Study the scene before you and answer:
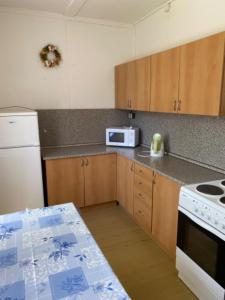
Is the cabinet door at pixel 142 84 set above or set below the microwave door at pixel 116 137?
above

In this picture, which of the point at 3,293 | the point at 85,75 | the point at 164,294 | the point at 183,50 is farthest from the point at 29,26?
the point at 164,294

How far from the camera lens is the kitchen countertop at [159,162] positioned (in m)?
2.07

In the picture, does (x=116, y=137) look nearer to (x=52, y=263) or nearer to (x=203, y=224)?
(x=203, y=224)

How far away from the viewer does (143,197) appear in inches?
103

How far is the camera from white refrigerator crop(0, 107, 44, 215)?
2.57 metres

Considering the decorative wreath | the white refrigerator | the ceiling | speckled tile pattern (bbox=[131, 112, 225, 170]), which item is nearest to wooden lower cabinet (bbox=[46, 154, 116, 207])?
the white refrigerator

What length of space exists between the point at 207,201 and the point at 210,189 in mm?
Answer: 210

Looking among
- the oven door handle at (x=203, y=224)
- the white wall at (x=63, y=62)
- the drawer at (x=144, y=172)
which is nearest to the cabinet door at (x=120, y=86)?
the white wall at (x=63, y=62)

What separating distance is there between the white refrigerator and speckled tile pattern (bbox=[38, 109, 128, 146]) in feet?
2.07

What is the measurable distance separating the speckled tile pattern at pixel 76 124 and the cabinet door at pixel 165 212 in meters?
1.58

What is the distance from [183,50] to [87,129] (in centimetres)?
187

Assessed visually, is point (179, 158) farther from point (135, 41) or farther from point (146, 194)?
point (135, 41)

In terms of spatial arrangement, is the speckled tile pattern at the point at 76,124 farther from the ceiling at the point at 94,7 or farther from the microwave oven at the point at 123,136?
the ceiling at the point at 94,7

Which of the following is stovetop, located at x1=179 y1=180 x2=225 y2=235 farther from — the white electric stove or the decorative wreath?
the decorative wreath
